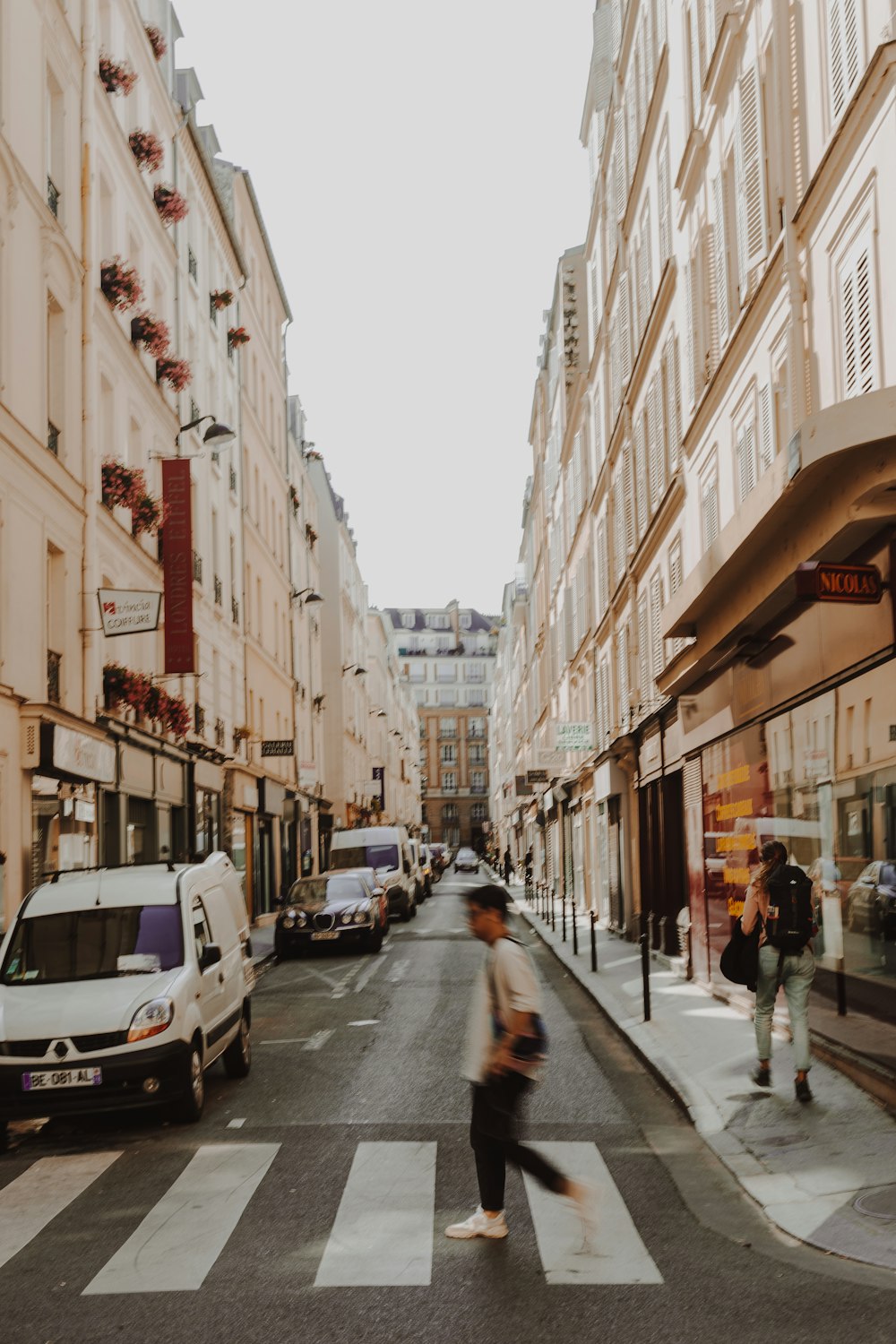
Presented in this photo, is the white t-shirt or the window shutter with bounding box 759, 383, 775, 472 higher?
the window shutter with bounding box 759, 383, 775, 472

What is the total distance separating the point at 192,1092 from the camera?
10406 mm

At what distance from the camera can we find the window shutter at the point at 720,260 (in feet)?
54.3

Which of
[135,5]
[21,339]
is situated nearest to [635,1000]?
[21,339]

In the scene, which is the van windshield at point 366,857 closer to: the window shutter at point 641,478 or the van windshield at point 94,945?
the window shutter at point 641,478

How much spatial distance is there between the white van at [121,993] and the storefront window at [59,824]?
5255 mm

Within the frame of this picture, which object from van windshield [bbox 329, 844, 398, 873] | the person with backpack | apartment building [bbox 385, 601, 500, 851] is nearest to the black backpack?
the person with backpack

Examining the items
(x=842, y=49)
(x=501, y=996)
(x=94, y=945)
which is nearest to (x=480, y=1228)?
(x=501, y=996)

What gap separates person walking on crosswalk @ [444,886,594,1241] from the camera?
22.7 feet

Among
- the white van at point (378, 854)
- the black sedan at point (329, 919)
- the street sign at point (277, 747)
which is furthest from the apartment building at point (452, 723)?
the black sedan at point (329, 919)

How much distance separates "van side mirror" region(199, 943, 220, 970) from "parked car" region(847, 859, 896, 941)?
5.00 metres

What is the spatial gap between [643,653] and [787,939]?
14.8 metres

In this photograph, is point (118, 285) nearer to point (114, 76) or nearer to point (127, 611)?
point (114, 76)

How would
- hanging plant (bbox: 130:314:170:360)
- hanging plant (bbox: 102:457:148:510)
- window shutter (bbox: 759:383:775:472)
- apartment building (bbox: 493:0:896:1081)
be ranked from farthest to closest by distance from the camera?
hanging plant (bbox: 130:314:170:360) < hanging plant (bbox: 102:457:148:510) < window shutter (bbox: 759:383:775:472) < apartment building (bbox: 493:0:896:1081)

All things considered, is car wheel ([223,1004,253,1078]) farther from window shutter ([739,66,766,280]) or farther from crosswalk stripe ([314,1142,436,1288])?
window shutter ([739,66,766,280])
